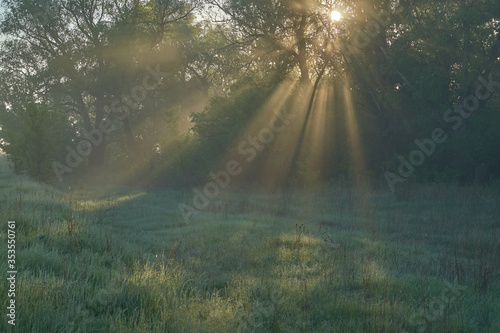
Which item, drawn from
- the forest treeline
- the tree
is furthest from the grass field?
the tree

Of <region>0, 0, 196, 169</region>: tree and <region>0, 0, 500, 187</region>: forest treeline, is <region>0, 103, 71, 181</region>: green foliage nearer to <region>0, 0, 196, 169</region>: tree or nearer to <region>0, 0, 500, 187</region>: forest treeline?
<region>0, 0, 500, 187</region>: forest treeline

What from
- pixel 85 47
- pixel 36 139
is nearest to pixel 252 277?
pixel 36 139

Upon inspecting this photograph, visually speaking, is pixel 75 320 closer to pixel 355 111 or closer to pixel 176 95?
pixel 355 111

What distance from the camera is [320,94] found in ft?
84.6

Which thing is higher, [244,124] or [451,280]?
[244,124]

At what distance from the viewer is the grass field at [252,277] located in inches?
184

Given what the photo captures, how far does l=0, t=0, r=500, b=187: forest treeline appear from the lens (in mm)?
20094

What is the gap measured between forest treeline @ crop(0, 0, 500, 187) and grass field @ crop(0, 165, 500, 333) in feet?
31.8

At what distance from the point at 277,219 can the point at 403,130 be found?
13.7 m

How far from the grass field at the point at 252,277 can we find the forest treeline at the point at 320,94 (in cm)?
970

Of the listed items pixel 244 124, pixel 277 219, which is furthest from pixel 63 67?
pixel 277 219

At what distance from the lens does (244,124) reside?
24.8m

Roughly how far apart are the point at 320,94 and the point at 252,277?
20.5 metres

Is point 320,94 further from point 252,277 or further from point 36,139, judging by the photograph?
point 252,277
